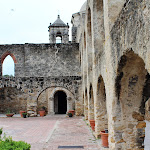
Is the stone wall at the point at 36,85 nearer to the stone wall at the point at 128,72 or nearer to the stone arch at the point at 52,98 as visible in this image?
the stone arch at the point at 52,98

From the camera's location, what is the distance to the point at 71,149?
21.9 ft

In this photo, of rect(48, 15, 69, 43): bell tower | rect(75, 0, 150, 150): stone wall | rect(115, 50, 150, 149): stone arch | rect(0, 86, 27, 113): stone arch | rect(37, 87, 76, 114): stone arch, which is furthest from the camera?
rect(48, 15, 69, 43): bell tower

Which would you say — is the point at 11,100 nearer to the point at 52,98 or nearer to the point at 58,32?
the point at 52,98

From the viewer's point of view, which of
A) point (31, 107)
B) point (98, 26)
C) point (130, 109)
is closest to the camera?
point (130, 109)

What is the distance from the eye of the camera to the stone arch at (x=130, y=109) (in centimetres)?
455

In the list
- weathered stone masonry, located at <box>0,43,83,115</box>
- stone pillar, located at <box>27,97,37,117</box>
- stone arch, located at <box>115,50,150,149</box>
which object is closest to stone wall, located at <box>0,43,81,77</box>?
weathered stone masonry, located at <box>0,43,83,115</box>

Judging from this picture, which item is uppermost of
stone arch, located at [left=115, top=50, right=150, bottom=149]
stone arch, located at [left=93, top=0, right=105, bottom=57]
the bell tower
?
the bell tower

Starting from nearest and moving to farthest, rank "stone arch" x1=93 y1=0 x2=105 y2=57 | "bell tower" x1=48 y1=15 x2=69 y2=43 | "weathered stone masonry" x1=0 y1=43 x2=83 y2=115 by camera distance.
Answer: "stone arch" x1=93 y1=0 x2=105 y2=57
"weathered stone masonry" x1=0 y1=43 x2=83 y2=115
"bell tower" x1=48 y1=15 x2=69 y2=43

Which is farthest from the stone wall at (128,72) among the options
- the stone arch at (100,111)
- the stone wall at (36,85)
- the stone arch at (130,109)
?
the stone wall at (36,85)

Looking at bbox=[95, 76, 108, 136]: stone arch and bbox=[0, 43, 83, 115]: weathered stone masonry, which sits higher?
bbox=[0, 43, 83, 115]: weathered stone masonry

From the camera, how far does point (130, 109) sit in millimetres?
4812

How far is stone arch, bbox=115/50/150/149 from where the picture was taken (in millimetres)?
4551

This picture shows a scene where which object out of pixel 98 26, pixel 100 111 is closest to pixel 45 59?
pixel 98 26

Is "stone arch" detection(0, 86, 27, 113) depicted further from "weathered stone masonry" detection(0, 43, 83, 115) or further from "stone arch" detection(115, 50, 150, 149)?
"stone arch" detection(115, 50, 150, 149)
